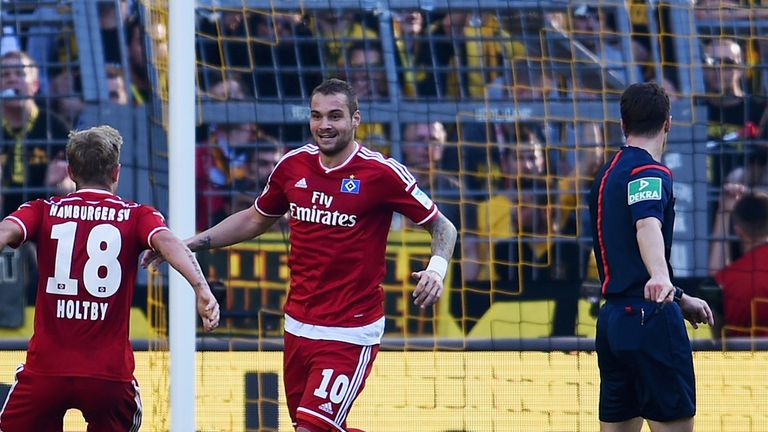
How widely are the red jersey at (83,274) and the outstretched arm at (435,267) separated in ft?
3.18

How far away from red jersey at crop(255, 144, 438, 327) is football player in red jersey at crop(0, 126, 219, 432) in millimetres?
605

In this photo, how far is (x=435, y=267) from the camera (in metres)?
5.08

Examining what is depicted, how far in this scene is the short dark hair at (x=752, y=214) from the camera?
27.7ft

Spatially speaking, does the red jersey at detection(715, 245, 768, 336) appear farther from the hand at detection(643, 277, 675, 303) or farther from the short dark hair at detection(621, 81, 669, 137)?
the hand at detection(643, 277, 675, 303)

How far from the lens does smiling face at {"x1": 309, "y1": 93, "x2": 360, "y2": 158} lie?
205 inches

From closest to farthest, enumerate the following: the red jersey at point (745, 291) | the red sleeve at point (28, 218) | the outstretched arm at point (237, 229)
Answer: the red sleeve at point (28, 218)
the outstretched arm at point (237, 229)
the red jersey at point (745, 291)

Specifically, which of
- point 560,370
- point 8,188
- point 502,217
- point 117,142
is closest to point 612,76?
point 502,217

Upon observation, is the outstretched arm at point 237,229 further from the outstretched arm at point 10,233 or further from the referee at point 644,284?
the referee at point 644,284

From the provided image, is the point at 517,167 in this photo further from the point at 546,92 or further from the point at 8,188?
the point at 8,188

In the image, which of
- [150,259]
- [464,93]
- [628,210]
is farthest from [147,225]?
[464,93]

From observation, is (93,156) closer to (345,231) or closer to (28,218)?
(28,218)

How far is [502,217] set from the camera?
348 inches

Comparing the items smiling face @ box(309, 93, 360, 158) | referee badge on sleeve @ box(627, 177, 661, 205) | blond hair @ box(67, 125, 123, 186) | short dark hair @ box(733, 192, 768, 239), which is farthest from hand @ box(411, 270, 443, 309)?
short dark hair @ box(733, 192, 768, 239)

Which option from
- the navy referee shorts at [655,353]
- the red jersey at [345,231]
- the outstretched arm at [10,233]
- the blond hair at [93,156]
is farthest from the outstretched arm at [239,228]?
the navy referee shorts at [655,353]
